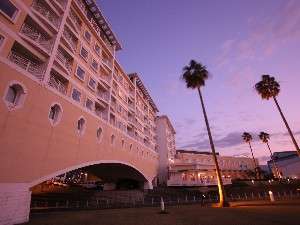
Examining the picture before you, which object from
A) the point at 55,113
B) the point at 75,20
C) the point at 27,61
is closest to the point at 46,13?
the point at 75,20

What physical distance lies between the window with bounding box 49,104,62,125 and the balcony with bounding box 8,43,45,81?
10.6 ft

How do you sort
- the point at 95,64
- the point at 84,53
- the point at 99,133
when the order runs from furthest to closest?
the point at 95,64 < the point at 99,133 < the point at 84,53

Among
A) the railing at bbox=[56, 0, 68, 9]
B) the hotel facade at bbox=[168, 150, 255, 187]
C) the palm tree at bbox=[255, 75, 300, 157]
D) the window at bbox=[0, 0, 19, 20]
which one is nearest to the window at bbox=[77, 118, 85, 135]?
the window at bbox=[0, 0, 19, 20]

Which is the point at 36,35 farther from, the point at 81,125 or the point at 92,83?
the point at 92,83

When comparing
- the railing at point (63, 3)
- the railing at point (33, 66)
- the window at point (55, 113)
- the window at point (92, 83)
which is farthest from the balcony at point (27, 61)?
the window at point (92, 83)

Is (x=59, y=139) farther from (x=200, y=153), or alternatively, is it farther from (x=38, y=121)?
(x=200, y=153)

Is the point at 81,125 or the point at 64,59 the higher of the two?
the point at 64,59

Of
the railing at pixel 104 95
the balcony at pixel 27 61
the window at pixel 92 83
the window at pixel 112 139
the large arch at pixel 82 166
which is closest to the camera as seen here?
the large arch at pixel 82 166

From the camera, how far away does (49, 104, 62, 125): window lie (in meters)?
21.4

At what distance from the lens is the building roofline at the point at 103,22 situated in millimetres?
35125

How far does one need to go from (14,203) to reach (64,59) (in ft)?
52.2

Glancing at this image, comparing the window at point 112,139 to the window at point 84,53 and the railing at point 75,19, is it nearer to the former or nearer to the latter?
the window at point 84,53

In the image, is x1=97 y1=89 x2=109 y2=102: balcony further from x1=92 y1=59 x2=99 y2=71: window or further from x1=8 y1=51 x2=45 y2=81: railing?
x1=8 y1=51 x2=45 y2=81: railing

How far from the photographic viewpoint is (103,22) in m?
39.0
